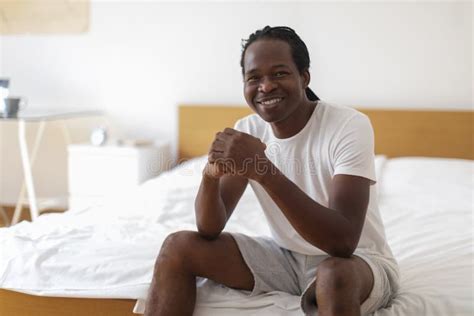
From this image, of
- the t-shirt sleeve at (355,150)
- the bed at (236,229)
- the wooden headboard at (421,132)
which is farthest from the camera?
the wooden headboard at (421,132)

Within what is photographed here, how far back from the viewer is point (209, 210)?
135 cm

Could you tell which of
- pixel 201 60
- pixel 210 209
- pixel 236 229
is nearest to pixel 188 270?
pixel 210 209

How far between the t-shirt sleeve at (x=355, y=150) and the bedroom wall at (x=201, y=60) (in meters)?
1.27

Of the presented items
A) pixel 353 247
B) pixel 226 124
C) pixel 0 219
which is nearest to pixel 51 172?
pixel 0 219

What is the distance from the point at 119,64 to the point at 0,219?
1.13 m

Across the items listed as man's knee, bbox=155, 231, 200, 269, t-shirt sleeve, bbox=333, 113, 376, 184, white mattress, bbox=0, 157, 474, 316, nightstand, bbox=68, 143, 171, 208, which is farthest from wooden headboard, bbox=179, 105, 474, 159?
man's knee, bbox=155, 231, 200, 269

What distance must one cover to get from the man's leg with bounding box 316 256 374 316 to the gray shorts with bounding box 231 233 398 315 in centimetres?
10

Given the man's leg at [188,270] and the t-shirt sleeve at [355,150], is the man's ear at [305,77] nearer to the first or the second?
A: the t-shirt sleeve at [355,150]

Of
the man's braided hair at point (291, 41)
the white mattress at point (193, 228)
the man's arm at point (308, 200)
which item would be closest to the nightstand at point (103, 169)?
the white mattress at point (193, 228)

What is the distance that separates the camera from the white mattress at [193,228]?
52.2 inches

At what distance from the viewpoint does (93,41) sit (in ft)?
11.1

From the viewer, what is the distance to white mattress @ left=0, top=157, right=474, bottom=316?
1327 mm

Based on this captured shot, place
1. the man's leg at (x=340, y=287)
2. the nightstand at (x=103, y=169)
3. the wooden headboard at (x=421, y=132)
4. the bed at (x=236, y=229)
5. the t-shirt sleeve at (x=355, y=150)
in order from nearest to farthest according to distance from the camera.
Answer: the man's leg at (x=340, y=287) < the t-shirt sleeve at (x=355, y=150) < the bed at (x=236, y=229) < the wooden headboard at (x=421, y=132) < the nightstand at (x=103, y=169)

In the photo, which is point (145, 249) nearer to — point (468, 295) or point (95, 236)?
point (95, 236)
